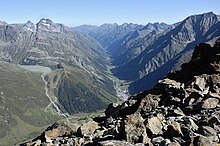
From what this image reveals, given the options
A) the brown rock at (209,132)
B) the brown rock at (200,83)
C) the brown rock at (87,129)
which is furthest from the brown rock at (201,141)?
the brown rock at (200,83)

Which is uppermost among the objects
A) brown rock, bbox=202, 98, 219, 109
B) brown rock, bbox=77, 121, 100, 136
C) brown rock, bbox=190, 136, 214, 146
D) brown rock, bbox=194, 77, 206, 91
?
brown rock, bbox=194, 77, 206, 91

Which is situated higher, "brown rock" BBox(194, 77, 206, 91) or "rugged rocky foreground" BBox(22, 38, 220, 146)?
"brown rock" BBox(194, 77, 206, 91)

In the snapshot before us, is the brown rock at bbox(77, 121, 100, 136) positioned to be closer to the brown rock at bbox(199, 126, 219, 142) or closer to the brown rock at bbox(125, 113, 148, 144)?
the brown rock at bbox(125, 113, 148, 144)

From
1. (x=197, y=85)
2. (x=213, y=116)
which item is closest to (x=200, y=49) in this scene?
(x=197, y=85)

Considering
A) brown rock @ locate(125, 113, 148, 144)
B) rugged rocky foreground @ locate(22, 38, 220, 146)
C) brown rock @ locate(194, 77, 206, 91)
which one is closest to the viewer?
rugged rocky foreground @ locate(22, 38, 220, 146)

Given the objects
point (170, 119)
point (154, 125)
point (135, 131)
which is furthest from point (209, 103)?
point (135, 131)

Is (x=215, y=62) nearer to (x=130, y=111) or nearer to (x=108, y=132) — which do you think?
(x=130, y=111)

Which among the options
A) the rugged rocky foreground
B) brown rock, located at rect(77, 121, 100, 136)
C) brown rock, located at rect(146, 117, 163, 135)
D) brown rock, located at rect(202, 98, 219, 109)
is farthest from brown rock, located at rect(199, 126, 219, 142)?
brown rock, located at rect(77, 121, 100, 136)

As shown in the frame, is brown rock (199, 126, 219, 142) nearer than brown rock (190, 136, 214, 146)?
No

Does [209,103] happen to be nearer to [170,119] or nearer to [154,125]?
[170,119]
